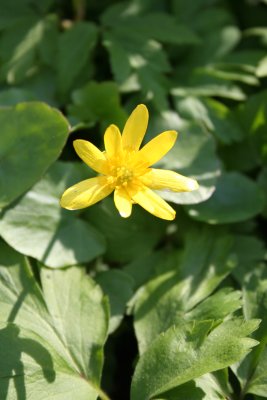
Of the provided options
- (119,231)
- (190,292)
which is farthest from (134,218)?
(190,292)

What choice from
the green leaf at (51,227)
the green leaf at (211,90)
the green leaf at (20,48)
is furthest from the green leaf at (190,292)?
the green leaf at (20,48)

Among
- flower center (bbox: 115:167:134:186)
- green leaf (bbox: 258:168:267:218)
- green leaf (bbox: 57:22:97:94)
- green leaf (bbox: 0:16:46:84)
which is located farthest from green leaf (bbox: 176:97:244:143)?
→ flower center (bbox: 115:167:134:186)

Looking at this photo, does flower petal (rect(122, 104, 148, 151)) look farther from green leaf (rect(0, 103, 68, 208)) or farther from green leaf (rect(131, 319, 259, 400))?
green leaf (rect(131, 319, 259, 400))

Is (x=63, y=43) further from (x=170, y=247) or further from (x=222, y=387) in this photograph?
(x=222, y=387)

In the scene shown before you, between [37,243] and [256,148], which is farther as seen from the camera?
[256,148]

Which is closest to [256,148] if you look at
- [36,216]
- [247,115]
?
[247,115]

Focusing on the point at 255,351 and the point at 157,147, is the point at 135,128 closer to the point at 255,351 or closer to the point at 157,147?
the point at 157,147
